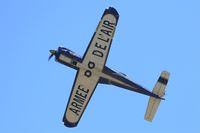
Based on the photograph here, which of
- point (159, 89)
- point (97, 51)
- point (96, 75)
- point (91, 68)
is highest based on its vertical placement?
point (97, 51)

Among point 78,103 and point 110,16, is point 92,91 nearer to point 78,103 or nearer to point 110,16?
point 78,103

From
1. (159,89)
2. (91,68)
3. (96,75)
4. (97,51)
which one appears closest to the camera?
(97,51)

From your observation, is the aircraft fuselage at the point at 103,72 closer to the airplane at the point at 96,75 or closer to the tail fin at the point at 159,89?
the airplane at the point at 96,75

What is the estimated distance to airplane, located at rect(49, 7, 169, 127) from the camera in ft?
113

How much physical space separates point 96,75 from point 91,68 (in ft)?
1.83

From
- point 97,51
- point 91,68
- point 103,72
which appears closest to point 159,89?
point 103,72

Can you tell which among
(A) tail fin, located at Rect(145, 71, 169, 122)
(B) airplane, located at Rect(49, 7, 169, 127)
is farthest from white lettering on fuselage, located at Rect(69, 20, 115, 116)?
(A) tail fin, located at Rect(145, 71, 169, 122)

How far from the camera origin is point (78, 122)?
37156mm

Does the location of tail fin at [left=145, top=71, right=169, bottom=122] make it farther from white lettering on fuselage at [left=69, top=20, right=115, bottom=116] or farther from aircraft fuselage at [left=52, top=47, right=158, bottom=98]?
white lettering on fuselage at [left=69, top=20, right=115, bottom=116]

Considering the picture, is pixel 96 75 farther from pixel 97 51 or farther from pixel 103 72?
pixel 97 51

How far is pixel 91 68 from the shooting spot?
35.2 meters

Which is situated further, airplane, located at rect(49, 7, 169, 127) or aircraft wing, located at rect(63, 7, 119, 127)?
airplane, located at rect(49, 7, 169, 127)

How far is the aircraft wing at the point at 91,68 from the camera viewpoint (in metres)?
34.2

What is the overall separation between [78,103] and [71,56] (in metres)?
3.20
